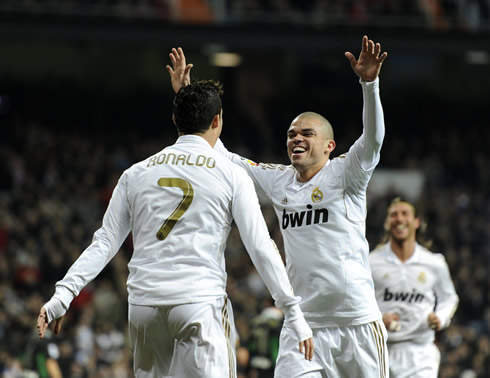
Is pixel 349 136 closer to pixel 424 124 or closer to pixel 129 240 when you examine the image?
pixel 424 124

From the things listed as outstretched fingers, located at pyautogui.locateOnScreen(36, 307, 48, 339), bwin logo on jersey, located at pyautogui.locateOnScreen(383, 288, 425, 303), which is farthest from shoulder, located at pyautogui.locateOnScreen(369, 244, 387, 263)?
outstretched fingers, located at pyautogui.locateOnScreen(36, 307, 48, 339)

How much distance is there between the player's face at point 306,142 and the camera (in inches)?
237

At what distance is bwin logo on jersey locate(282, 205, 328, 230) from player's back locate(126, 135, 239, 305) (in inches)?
38.6

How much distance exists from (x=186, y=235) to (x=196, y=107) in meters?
0.72

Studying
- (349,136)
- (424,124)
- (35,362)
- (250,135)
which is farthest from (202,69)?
(35,362)

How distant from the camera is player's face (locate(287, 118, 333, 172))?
6.02 m

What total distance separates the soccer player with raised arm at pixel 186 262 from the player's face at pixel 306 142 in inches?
40.0

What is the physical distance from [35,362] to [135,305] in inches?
206

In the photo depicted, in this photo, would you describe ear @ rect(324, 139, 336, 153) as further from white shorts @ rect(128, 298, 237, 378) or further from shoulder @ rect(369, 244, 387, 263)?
shoulder @ rect(369, 244, 387, 263)

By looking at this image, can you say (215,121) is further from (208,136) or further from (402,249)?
(402,249)

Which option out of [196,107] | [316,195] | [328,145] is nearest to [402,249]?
[328,145]

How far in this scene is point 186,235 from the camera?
193 inches

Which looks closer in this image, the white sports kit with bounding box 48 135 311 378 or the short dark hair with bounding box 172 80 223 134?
the white sports kit with bounding box 48 135 311 378

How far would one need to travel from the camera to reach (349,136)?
24.5m
